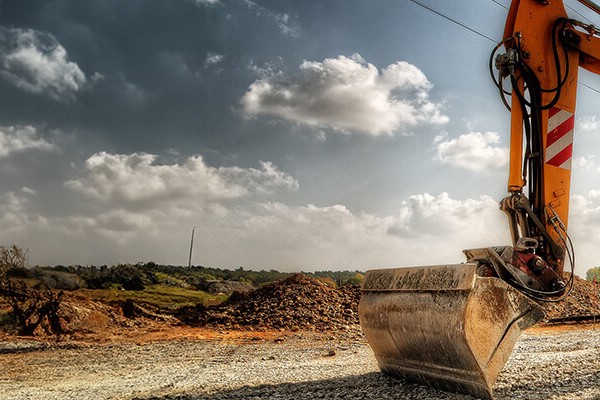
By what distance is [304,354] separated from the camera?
9.45 meters

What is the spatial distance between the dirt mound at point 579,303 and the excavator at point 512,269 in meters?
15.0

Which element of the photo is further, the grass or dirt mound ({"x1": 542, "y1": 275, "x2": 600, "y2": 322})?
dirt mound ({"x1": 542, "y1": 275, "x2": 600, "y2": 322})

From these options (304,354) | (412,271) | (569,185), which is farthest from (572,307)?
(412,271)

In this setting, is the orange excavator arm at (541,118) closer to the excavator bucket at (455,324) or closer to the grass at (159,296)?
the excavator bucket at (455,324)

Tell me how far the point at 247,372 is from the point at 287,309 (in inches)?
338

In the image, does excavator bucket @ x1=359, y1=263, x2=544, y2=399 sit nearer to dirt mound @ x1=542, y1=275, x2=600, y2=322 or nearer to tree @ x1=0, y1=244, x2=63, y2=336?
tree @ x1=0, y1=244, x2=63, y2=336

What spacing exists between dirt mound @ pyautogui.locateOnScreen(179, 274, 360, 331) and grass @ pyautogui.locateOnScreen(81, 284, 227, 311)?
1.99m

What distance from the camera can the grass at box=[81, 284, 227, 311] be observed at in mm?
18359

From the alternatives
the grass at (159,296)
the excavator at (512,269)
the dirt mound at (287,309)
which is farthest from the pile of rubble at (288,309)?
the excavator at (512,269)

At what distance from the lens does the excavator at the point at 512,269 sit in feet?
15.2

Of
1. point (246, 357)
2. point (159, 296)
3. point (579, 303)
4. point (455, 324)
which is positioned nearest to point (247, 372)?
point (246, 357)

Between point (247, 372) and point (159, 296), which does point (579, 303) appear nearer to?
point (159, 296)

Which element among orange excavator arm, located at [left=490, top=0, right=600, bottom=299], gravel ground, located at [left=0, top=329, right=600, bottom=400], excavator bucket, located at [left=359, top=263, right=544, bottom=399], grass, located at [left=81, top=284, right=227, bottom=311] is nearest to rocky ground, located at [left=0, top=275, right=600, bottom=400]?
gravel ground, located at [left=0, top=329, right=600, bottom=400]

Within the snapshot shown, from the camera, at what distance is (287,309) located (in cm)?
1586
